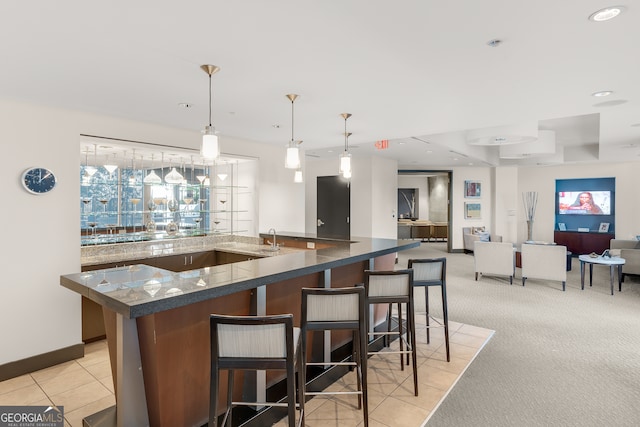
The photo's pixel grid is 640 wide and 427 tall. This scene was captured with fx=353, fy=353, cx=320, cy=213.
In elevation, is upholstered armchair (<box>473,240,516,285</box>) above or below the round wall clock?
below

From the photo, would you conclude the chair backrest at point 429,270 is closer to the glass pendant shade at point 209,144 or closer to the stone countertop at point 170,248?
the stone countertop at point 170,248

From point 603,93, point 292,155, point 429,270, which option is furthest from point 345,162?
point 603,93

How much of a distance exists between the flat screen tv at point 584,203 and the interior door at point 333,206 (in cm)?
642

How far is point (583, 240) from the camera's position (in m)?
9.68

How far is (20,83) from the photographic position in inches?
107

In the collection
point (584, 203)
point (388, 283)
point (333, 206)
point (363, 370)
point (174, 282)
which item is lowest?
point (363, 370)

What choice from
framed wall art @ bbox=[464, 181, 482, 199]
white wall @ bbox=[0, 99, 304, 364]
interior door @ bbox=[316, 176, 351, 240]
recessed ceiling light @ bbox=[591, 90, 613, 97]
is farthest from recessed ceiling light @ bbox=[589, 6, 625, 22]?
framed wall art @ bbox=[464, 181, 482, 199]

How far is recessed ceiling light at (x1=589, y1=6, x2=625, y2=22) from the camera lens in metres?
1.71

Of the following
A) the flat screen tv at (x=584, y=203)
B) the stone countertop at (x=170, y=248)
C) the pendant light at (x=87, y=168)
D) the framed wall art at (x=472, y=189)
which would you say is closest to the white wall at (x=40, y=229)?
the stone countertop at (x=170, y=248)

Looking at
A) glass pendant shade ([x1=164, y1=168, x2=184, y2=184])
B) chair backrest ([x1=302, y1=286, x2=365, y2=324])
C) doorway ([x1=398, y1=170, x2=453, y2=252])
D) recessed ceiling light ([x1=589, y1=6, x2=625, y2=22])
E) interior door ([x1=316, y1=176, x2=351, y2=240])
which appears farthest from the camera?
doorway ([x1=398, y1=170, x2=453, y2=252])

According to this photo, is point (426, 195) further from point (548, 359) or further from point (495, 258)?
point (548, 359)

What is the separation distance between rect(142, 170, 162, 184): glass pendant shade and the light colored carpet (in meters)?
4.22

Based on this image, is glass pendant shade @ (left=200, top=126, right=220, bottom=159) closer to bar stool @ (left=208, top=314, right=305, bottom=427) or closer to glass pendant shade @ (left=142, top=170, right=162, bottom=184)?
bar stool @ (left=208, top=314, right=305, bottom=427)

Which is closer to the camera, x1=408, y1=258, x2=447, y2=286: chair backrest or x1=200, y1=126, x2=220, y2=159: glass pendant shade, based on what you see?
x1=200, y1=126, x2=220, y2=159: glass pendant shade
